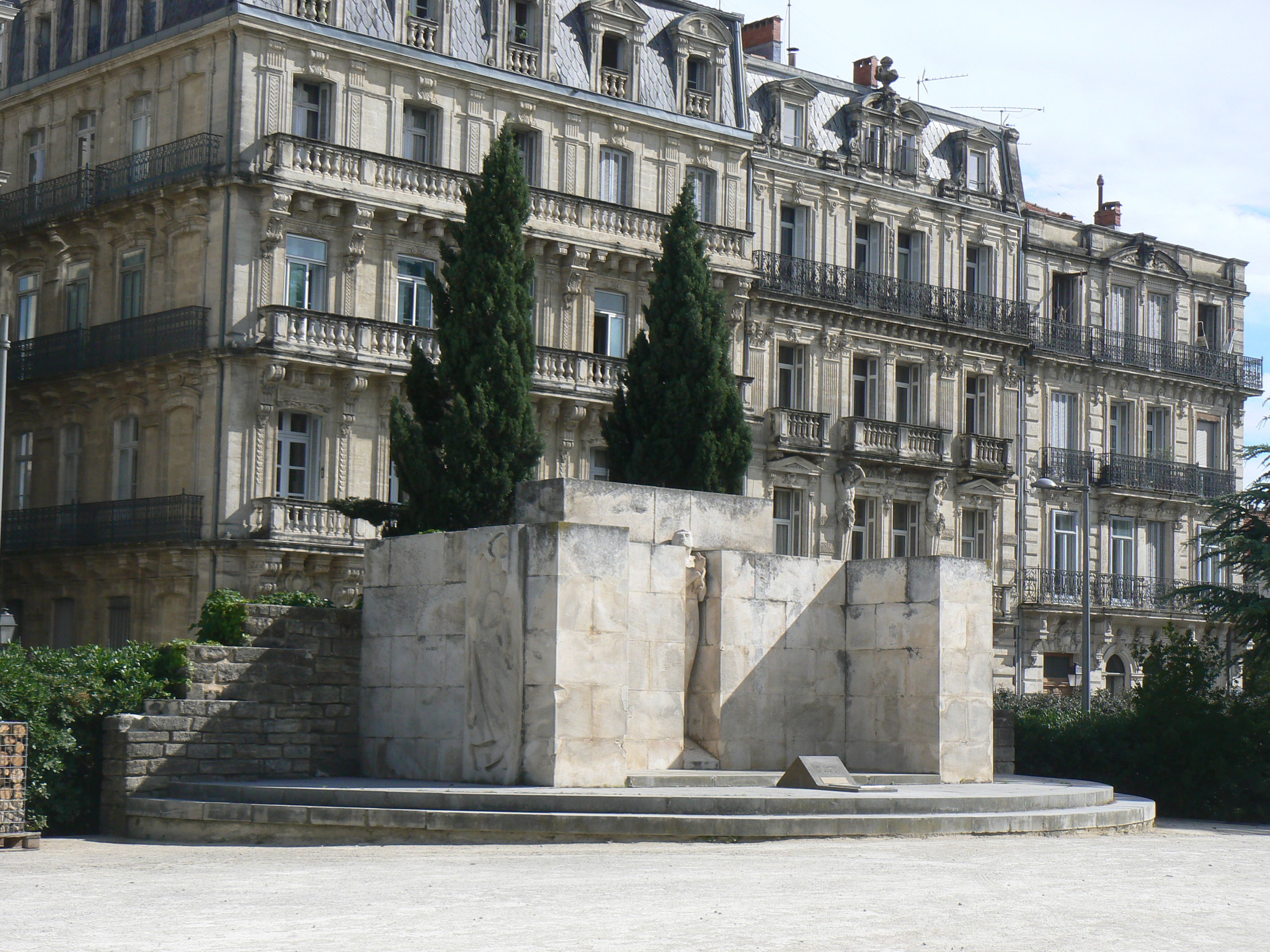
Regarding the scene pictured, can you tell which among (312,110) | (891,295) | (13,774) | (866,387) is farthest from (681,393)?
(13,774)

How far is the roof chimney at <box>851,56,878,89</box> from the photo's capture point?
55.7 metres

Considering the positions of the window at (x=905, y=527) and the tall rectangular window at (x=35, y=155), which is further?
the window at (x=905, y=527)

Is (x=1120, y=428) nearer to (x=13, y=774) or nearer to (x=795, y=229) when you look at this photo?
(x=795, y=229)

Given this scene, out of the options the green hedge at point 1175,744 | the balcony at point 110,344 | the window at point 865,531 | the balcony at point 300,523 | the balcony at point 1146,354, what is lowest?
the green hedge at point 1175,744

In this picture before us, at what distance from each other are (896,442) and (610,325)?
31.4ft

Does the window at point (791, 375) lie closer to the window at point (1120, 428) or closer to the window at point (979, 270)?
the window at point (979, 270)

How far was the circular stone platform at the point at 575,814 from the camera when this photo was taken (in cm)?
2036

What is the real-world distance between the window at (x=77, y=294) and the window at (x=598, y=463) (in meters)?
11.9

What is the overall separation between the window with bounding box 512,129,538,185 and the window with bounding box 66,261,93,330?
399 inches

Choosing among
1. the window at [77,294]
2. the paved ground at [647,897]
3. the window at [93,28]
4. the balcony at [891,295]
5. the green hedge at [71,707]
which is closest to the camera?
the paved ground at [647,897]

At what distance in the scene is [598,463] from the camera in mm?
44812

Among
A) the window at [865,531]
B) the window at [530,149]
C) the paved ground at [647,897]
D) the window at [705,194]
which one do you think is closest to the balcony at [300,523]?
the window at [530,149]

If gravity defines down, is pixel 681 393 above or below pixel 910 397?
below

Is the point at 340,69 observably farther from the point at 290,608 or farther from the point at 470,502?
the point at 290,608
